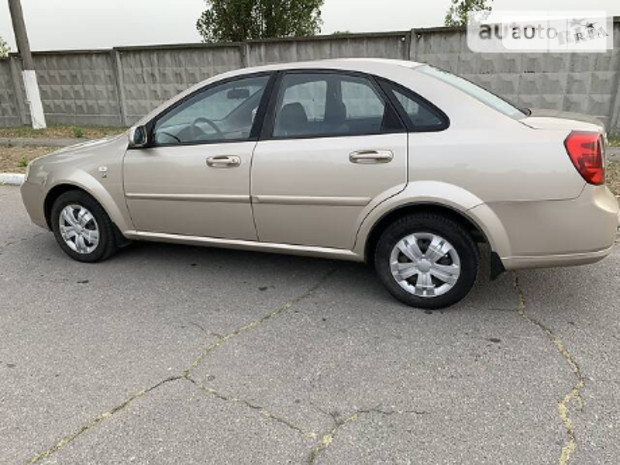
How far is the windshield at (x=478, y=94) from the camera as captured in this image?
120 inches

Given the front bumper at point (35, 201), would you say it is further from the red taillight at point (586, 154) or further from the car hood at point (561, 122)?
the red taillight at point (586, 154)

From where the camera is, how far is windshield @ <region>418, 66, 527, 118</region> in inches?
120

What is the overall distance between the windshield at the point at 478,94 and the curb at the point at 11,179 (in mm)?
6428

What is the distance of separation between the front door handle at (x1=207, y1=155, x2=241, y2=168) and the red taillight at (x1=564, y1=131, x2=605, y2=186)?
208 centimetres

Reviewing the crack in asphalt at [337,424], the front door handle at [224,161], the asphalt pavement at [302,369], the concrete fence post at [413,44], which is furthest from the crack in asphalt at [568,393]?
the concrete fence post at [413,44]

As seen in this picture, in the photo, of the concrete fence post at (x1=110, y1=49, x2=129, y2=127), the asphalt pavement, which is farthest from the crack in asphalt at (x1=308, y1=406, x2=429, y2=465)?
the concrete fence post at (x1=110, y1=49, x2=129, y2=127)

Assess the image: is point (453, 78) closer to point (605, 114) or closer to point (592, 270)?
point (592, 270)

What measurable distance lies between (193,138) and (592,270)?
3.24 metres

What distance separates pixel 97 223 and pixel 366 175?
2.39 m

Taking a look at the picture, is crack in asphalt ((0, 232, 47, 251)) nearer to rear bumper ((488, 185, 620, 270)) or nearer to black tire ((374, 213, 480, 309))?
black tire ((374, 213, 480, 309))

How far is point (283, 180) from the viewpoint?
10.6ft

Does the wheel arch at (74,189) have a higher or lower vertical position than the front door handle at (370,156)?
lower

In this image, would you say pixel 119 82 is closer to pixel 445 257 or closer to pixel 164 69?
pixel 164 69

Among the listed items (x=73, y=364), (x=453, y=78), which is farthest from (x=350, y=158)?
(x=73, y=364)
